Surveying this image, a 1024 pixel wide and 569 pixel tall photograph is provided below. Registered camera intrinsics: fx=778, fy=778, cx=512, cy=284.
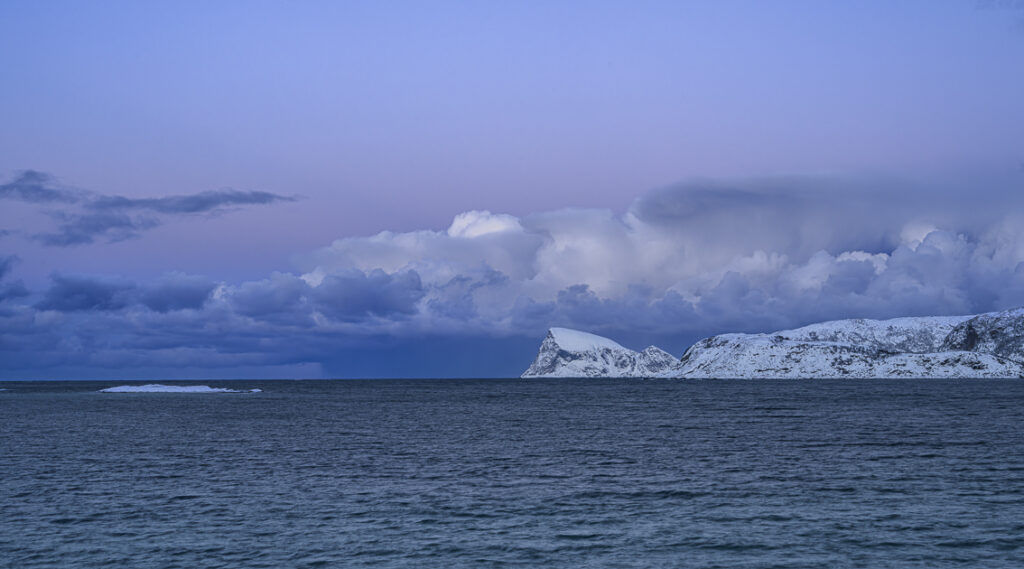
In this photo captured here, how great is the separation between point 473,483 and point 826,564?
27.9m

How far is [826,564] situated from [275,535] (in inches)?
1035

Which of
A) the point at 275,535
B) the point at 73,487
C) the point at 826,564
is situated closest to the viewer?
the point at 826,564

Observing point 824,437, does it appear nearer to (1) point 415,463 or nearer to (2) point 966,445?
(2) point 966,445

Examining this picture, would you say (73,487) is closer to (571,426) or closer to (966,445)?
(571,426)

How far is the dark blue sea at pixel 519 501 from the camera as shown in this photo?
35750mm

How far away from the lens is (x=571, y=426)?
11556 cm

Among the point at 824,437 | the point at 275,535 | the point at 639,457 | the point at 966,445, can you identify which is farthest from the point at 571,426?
the point at 275,535

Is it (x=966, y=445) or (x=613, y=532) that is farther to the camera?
(x=966, y=445)

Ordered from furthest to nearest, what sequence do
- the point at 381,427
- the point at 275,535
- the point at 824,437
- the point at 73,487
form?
the point at 381,427, the point at 824,437, the point at 73,487, the point at 275,535

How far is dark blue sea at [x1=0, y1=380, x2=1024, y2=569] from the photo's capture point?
35.8 m

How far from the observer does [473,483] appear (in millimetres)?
55969

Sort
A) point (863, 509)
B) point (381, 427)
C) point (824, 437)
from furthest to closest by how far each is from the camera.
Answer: point (381, 427) < point (824, 437) < point (863, 509)

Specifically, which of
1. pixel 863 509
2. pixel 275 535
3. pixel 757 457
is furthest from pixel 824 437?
pixel 275 535

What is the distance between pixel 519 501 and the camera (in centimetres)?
4856
